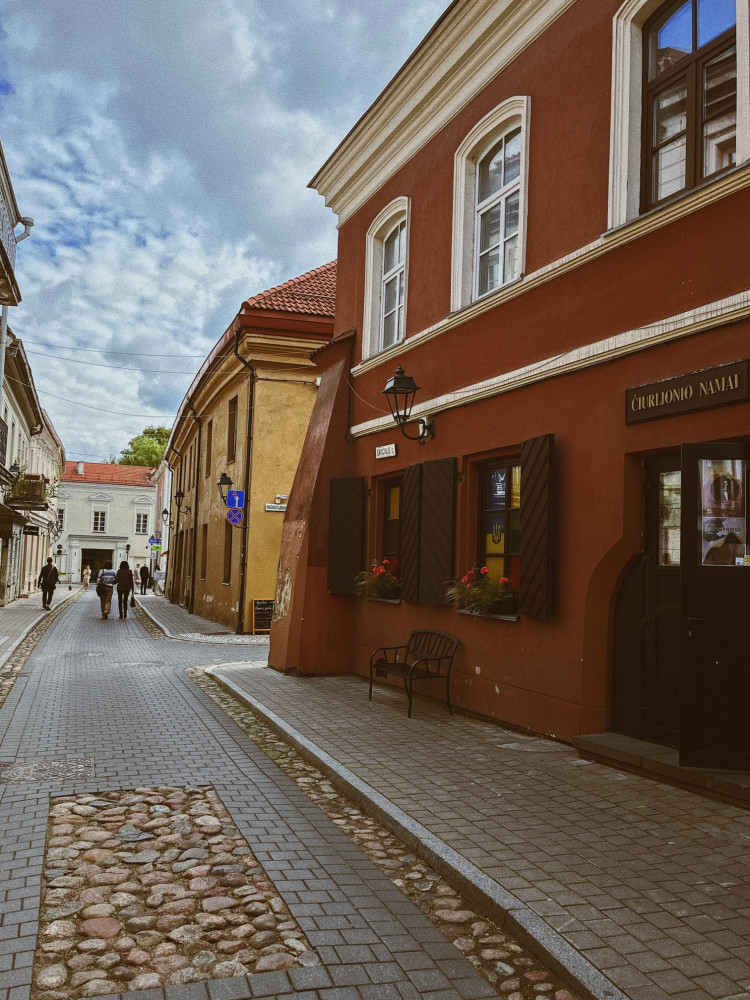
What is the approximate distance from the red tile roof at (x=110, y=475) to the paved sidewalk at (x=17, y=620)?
36976 mm

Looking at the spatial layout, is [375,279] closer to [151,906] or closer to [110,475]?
[151,906]

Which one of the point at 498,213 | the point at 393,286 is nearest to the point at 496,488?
the point at 498,213

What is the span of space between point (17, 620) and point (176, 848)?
20.1 meters

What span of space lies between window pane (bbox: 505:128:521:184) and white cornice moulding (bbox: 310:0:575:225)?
749 millimetres

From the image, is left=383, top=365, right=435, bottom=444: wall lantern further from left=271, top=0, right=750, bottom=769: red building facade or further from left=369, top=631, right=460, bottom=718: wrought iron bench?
left=369, top=631, right=460, bottom=718: wrought iron bench

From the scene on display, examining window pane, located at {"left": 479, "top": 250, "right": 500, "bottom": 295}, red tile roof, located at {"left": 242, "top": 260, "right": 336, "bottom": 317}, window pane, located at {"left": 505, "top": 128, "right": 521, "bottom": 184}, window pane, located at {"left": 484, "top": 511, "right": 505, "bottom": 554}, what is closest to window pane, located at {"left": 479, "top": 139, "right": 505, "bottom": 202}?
window pane, located at {"left": 505, "top": 128, "right": 521, "bottom": 184}

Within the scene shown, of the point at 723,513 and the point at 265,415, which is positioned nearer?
the point at 723,513

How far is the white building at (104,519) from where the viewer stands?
70688 millimetres

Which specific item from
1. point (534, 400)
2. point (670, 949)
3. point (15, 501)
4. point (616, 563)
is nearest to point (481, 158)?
point (534, 400)

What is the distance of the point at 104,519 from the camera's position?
71125 mm

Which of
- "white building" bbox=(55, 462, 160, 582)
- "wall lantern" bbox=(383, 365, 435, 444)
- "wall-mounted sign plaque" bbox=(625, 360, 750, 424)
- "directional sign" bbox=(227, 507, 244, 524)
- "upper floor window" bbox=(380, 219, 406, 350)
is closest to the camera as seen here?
"wall-mounted sign plaque" bbox=(625, 360, 750, 424)

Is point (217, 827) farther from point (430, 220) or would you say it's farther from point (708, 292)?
point (430, 220)

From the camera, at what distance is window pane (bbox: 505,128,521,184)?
9.16m

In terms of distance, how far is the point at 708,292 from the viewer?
622 centimetres
